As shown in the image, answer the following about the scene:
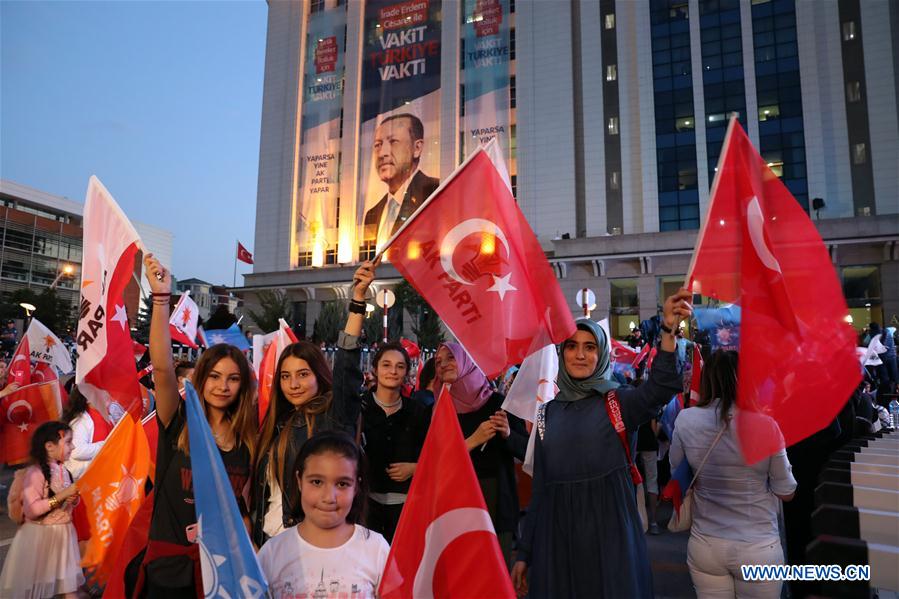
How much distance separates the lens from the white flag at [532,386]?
14.2 feet

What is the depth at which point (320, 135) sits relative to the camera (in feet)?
128

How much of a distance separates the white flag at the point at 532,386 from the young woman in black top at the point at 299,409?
5.07 ft

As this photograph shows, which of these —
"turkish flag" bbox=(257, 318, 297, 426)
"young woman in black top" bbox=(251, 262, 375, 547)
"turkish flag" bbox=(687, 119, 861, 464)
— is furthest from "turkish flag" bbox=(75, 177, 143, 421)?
"turkish flag" bbox=(687, 119, 861, 464)

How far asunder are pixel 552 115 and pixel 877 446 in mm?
32698

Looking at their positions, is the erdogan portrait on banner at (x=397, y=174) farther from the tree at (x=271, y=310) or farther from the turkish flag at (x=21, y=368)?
the turkish flag at (x=21, y=368)

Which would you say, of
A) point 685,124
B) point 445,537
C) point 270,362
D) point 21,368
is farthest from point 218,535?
point 685,124

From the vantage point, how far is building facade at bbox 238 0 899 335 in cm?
2709

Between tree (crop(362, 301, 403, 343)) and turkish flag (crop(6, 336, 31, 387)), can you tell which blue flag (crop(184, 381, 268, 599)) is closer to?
turkish flag (crop(6, 336, 31, 387))

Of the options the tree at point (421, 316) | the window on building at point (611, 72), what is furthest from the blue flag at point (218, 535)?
the window on building at point (611, 72)

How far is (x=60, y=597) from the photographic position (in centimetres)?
386

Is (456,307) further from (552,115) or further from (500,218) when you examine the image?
(552,115)

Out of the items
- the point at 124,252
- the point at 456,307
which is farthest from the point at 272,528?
the point at 124,252

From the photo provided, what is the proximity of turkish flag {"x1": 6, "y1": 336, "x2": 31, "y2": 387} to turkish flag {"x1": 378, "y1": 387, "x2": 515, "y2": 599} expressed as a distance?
708 cm

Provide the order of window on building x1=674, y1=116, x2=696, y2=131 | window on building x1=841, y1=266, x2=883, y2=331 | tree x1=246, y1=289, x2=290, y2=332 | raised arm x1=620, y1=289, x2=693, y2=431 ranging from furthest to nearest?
tree x1=246, y1=289, x2=290, y2=332 → window on building x1=674, y1=116, x2=696, y2=131 → window on building x1=841, y1=266, x2=883, y2=331 → raised arm x1=620, y1=289, x2=693, y2=431
